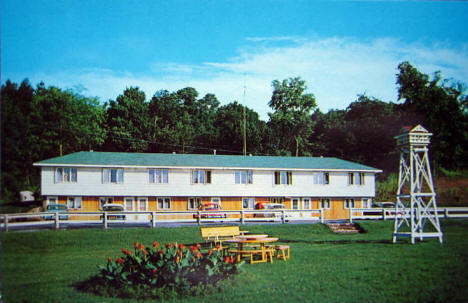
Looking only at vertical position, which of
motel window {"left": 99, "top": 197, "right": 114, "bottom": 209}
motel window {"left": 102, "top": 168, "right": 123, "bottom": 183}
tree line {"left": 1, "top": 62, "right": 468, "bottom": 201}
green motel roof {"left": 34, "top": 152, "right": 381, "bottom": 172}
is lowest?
motel window {"left": 99, "top": 197, "right": 114, "bottom": 209}

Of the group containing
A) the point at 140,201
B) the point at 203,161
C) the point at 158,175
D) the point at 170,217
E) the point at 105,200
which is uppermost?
the point at 203,161

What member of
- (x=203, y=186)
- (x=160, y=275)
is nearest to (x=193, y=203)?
(x=203, y=186)

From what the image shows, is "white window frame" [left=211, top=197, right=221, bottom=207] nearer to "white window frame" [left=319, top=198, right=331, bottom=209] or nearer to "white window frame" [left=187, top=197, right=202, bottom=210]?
"white window frame" [left=187, top=197, right=202, bottom=210]

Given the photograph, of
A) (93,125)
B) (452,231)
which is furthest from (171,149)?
(452,231)

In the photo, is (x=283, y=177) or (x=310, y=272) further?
(x=283, y=177)

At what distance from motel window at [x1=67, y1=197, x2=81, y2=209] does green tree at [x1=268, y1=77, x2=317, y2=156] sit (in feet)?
39.1

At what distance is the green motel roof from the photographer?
2601 centimetres

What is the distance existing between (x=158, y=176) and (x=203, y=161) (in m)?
3.00

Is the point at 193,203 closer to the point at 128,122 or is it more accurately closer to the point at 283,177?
the point at 283,177

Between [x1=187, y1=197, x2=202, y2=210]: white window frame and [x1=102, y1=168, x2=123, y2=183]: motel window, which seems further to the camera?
[x1=187, y1=197, x2=202, y2=210]: white window frame

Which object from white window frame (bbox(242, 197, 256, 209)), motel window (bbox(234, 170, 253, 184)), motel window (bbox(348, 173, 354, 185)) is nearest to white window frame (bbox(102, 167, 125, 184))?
motel window (bbox(234, 170, 253, 184))

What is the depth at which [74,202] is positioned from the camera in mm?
26031

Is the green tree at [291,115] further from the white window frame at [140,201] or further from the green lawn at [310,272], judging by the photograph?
the white window frame at [140,201]

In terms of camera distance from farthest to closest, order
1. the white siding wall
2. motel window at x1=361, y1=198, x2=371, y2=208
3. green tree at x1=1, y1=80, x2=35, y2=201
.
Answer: motel window at x1=361, y1=198, x2=371, y2=208, the white siding wall, green tree at x1=1, y1=80, x2=35, y2=201
